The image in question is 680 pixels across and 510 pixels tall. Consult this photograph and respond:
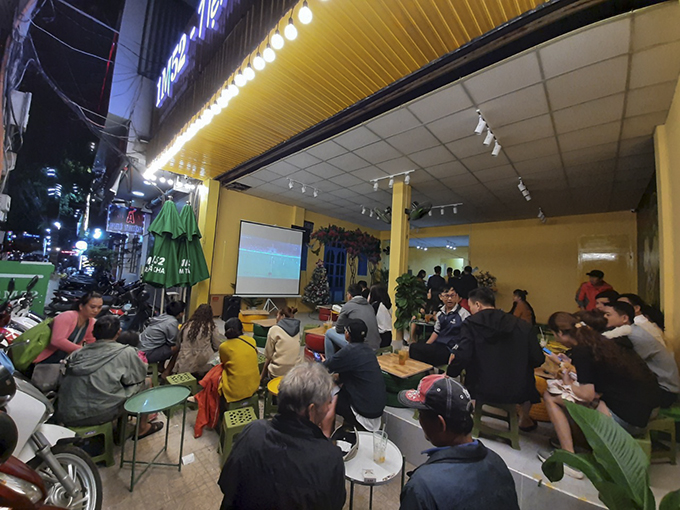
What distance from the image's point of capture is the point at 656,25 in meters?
1.91

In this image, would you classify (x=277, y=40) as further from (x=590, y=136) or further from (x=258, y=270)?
(x=258, y=270)

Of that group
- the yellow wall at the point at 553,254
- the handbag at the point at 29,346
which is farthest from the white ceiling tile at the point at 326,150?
the yellow wall at the point at 553,254

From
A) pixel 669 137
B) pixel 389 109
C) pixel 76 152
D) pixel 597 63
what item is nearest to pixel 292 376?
pixel 389 109

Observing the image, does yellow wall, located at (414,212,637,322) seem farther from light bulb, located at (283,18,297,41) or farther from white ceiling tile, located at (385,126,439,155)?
light bulb, located at (283,18,297,41)

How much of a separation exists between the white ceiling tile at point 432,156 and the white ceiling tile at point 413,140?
14 cm

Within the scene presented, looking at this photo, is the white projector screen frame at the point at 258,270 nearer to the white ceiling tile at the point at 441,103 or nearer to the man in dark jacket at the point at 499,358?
the white ceiling tile at the point at 441,103

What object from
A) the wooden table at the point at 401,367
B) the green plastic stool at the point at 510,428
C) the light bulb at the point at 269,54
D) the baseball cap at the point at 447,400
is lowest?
the green plastic stool at the point at 510,428

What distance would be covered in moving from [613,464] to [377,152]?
13.6 feet

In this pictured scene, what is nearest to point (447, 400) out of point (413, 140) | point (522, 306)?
point (413, 140)

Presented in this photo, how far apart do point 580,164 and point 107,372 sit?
649 centimetres

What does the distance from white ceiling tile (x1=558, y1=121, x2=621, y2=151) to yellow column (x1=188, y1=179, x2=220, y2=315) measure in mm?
6470

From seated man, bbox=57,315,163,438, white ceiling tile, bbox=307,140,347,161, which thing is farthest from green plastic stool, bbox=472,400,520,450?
white ceiling tile, bbox=307,140,347,161

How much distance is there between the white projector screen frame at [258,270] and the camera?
652cm

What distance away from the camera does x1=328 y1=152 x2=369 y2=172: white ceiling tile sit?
450cm
